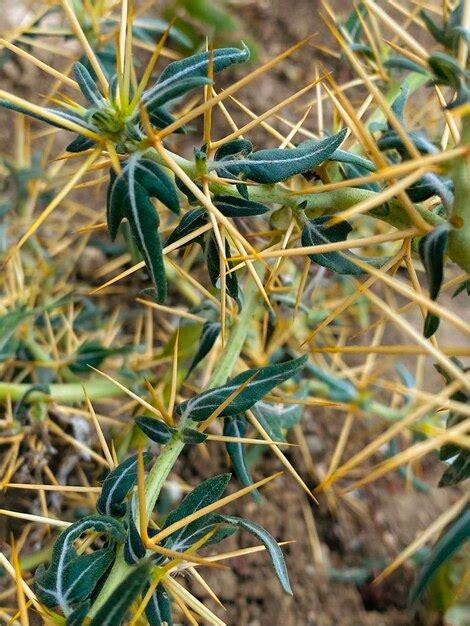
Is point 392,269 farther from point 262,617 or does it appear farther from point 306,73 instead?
point 306,73

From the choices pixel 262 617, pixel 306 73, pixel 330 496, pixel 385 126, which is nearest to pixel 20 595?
pixel 385 126

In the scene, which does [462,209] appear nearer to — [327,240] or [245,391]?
[327,240]

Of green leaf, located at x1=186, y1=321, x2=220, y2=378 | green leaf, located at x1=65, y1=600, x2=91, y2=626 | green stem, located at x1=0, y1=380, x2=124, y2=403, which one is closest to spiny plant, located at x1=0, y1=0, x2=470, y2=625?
green leaf, located at x1=65, y1=600, x2=91, y2=626

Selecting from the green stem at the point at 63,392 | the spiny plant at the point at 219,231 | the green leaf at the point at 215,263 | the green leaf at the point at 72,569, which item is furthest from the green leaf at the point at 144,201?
the green stem at the point at 63,392

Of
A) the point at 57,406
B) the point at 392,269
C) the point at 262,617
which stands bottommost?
the point at 262,617

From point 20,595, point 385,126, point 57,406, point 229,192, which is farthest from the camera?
point 57,406

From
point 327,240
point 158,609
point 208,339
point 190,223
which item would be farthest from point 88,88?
point 158,609
